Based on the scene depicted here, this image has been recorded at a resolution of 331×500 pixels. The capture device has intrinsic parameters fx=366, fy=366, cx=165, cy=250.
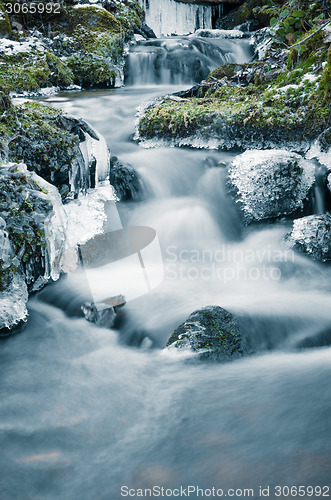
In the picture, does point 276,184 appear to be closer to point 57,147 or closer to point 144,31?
point 57,147

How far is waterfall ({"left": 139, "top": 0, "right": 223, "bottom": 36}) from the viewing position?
59.7ft

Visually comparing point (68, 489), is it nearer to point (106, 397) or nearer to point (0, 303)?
point (106, 397)

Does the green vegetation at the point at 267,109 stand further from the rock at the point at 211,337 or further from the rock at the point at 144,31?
the rock at the point at 144,31

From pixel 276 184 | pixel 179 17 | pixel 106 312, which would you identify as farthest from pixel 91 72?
pixel 179 17

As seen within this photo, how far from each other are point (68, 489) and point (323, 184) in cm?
523

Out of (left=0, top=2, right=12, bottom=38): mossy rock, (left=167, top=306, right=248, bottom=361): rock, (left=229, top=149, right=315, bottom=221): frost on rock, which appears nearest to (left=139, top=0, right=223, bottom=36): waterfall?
(left=0, top=2, right=12, bottom=38): mossy rock

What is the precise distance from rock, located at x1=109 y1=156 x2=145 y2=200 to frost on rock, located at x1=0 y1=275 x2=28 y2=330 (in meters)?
2.66

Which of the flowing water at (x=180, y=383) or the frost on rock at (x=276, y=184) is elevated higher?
the frost on rock at (x=276, y=184)

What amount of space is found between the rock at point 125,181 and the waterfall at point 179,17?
15.3 metres

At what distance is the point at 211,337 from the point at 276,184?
3.12 m

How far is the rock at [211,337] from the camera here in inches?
128

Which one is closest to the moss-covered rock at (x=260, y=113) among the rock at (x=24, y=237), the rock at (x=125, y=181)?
the rock at (x=125, y=181)

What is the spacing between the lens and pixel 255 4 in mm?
16766

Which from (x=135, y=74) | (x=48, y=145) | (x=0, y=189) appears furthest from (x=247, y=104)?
(x=135, y=74)
